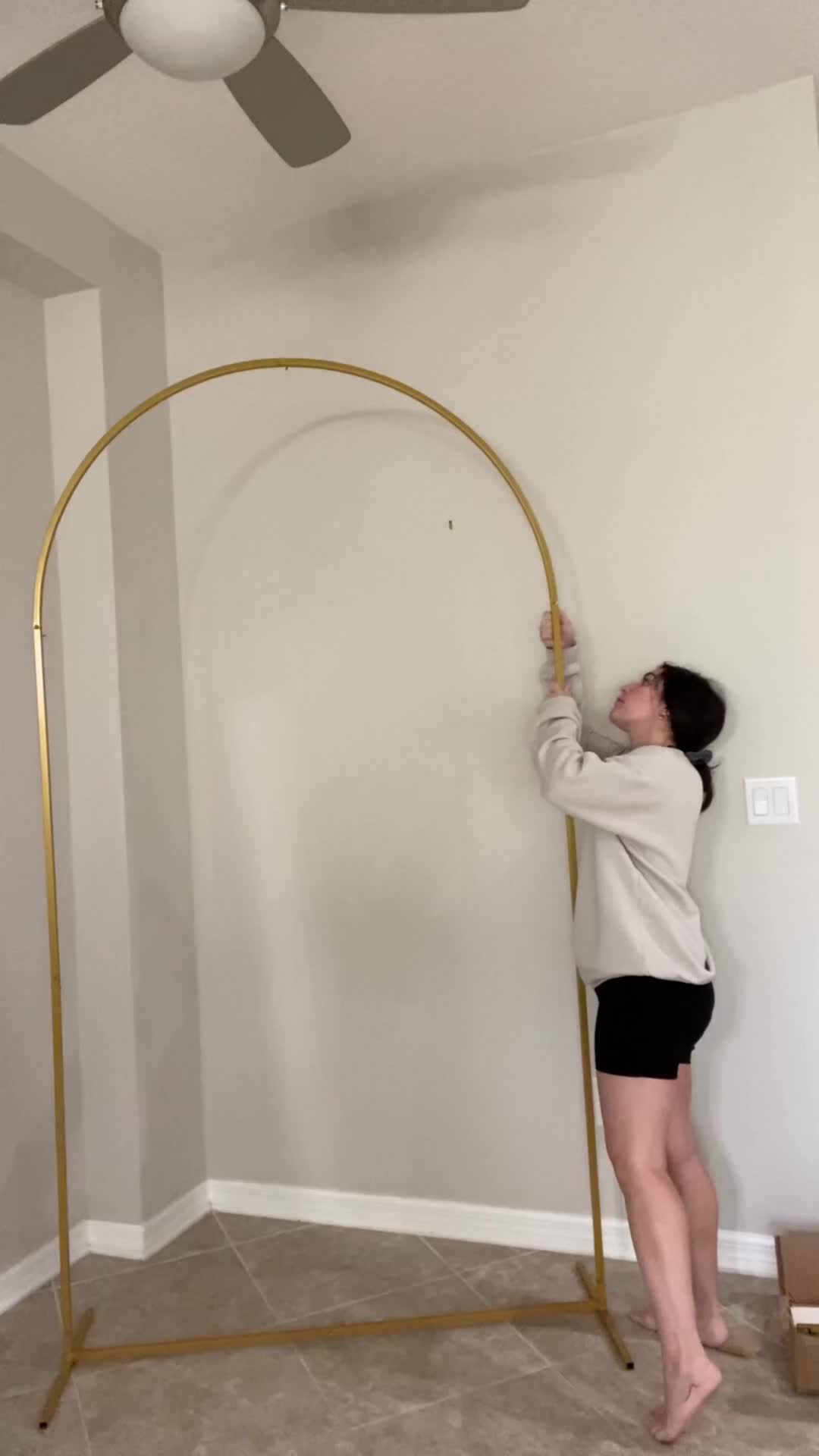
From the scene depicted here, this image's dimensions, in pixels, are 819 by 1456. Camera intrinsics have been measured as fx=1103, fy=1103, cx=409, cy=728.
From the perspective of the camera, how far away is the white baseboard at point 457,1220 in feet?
8.37

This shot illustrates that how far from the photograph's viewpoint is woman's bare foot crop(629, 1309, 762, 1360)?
87.5 inches

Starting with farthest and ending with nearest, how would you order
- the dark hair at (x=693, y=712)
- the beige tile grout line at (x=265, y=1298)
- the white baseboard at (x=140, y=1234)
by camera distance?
1. the white baseboard at (x=140, y=1234)
2. the dark hair at (x=693, y=712)
3. the beige tile grout line at (x=265, y=1298)

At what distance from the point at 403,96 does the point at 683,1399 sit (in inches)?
106

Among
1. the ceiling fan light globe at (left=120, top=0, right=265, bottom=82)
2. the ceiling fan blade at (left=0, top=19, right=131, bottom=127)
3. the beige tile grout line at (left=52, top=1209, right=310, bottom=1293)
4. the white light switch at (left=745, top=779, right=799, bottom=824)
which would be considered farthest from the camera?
the beige tile grout line at (left=52, top=1209, right=310, bottom=1293)

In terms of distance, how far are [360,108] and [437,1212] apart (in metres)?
2.67

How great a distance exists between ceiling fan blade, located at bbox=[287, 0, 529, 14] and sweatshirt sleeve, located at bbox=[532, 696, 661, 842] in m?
1.29

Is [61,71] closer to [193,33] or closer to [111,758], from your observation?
[193,33]

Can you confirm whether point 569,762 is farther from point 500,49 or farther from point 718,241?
point 500,49

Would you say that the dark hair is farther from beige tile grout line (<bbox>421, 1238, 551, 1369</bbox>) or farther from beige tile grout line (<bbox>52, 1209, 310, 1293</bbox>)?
beige tile grout line (<bbox>52, 1209, 310, 1293</bbox>)

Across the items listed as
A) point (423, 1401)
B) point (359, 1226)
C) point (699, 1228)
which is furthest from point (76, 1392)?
point (699, 1228)

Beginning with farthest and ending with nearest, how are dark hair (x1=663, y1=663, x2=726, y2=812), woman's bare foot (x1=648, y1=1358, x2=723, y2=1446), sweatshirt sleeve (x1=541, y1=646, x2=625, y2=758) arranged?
sweatshirt sleeve (x1=541, y1=646, x2=625, y2=758) → dark hair (x1=663, y1=663, x2=726, y2=812) → woman's bare foot (x1=648, y1=1358, x2=723, y2=1446)

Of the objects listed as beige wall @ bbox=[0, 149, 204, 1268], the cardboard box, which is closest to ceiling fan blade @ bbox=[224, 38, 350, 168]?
beige wall @ bbox=[0, 149, 204, 1268]

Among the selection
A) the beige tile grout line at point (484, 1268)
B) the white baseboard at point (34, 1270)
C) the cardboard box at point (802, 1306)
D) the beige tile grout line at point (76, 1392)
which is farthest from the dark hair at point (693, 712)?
the white baseboard at point (34, 1270)

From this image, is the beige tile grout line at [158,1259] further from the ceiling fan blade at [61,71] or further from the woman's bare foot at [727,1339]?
the ceiling fan blade at [61,71]
